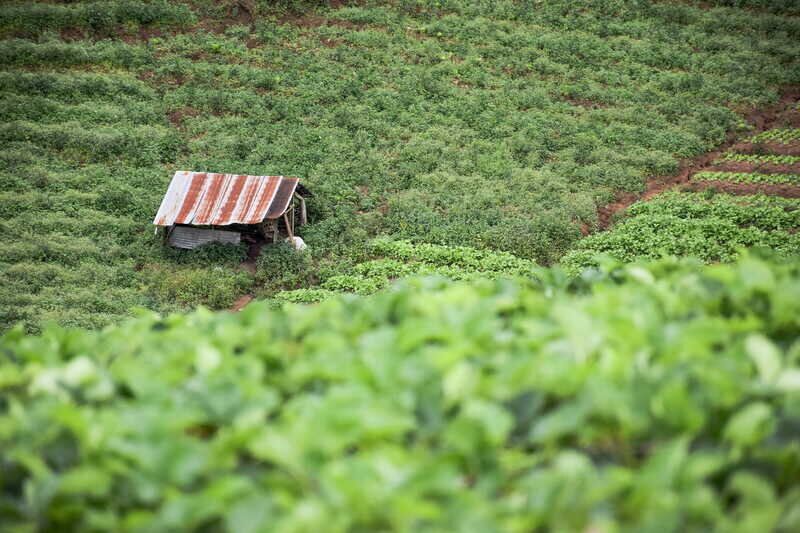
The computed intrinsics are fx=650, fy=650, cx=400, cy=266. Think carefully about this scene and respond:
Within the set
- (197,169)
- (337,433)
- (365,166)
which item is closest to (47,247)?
(197,169)

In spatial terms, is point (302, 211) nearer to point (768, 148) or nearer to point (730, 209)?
point (730, 209)

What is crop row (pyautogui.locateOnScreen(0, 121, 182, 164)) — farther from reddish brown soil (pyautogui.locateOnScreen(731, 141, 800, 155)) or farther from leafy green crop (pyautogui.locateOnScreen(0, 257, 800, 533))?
leafy green crop (pyautogui.locateOnScreen(0, 257, 800, 533))

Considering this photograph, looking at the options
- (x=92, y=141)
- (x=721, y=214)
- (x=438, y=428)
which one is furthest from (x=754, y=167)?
(x=438, y=428)

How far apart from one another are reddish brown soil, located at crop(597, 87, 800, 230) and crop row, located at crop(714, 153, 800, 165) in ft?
0.96

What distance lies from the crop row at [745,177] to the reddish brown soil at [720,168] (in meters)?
0.30

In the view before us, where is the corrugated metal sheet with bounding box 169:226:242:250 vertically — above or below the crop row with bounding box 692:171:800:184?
below

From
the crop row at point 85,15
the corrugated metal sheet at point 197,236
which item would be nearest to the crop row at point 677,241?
the corrugated metal sheet at point 197,236

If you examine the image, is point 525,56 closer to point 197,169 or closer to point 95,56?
point 197,169

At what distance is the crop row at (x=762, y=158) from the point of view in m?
19.4

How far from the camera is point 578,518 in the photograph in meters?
1.44

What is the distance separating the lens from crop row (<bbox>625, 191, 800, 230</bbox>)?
15.5m

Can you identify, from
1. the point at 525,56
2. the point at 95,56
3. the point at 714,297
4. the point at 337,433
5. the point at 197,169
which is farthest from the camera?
the point at 525,56

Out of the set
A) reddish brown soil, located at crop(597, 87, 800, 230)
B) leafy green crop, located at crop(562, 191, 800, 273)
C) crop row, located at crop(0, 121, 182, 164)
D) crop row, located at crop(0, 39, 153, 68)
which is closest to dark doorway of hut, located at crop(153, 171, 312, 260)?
crop row, located at crop(0, 121, 182, 164)

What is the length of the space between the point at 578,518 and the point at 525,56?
27650 mm
